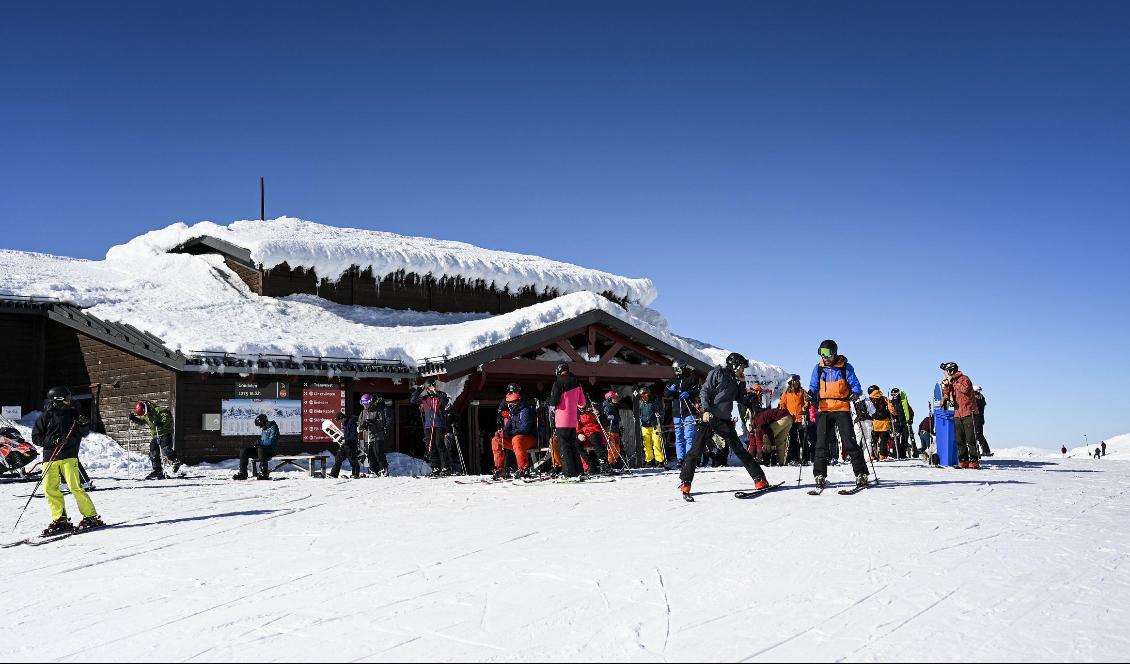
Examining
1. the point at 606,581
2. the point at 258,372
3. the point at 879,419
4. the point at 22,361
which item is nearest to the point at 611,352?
the point at 879,419

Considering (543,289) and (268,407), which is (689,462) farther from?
(543,289)

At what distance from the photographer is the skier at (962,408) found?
12.2 meters

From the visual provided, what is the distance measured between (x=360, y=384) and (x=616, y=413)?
688 centimetres

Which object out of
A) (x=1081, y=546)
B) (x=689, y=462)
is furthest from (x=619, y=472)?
(x=1081, y=546)

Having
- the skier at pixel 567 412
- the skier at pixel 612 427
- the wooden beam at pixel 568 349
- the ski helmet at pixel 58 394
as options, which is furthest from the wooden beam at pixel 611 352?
the ski helmet at pixel 58 394

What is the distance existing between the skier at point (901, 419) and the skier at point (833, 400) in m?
9.31

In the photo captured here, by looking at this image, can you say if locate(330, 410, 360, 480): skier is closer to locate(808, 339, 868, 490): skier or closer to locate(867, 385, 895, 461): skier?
locate(808, 339, 868, 490): skier

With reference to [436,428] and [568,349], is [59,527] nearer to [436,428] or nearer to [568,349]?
[436,428]

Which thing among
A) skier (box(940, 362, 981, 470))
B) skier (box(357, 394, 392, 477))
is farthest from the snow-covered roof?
skier (box(940, 362, 981, 470))

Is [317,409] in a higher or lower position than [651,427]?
higher

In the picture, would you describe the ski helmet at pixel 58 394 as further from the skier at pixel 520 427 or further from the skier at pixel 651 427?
the skier at pixel 651 427

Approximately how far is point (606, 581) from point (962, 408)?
8.79 meters

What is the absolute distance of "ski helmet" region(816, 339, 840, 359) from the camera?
933 cm

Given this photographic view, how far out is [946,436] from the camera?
13344 mm
